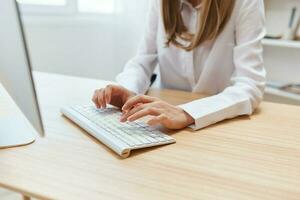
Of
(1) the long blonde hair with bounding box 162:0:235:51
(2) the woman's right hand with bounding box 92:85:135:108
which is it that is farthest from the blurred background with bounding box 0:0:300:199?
(2) the woman's right hand with bounding box 92:85:135:108

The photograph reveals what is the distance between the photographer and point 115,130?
71cm

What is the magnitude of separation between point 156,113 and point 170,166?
0.64 feet

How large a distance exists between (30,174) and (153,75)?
2.56 feet

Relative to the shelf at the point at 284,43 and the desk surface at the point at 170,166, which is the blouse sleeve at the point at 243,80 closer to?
the desk surface at the point at 170,166

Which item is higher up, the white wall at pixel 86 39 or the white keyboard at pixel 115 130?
the white keyboard at pixel 115 130

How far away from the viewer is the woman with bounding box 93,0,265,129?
31.7 inches

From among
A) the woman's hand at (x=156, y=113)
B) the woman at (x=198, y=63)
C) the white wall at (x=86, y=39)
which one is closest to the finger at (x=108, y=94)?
the woman at (x=198, y=63)

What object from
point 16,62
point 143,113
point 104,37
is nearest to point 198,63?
point 143,113

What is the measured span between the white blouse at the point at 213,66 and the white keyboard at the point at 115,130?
0.44ft

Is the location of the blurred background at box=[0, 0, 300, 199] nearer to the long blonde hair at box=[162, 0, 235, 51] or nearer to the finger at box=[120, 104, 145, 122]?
the long blonde hair at box=[162, 0, 235, 51]

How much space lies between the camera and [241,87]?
3.13ft

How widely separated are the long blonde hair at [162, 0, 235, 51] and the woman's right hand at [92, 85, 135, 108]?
0.36m

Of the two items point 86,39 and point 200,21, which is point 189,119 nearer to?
point 200,21

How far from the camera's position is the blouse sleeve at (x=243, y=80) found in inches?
32.9
